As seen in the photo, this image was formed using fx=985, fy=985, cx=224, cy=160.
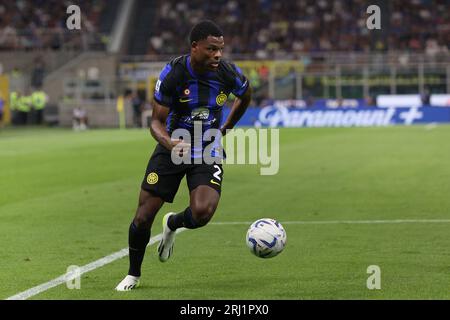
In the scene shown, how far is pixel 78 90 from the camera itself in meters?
57.4

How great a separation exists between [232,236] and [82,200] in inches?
207

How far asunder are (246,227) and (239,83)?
13.5 feet

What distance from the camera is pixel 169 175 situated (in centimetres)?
880

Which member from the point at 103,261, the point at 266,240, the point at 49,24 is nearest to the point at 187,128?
the point at 266,240

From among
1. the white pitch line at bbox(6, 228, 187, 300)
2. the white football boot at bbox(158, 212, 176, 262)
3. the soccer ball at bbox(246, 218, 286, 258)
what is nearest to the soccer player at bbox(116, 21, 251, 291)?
the white football boot at bbox(158, 212, 176, 262)

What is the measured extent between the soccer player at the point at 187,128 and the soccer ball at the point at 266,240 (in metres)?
0.52

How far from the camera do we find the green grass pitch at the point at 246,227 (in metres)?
8.67

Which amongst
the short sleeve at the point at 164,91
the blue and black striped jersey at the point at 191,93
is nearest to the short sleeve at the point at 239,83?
the blue and black striped jersey at the point at 191,93

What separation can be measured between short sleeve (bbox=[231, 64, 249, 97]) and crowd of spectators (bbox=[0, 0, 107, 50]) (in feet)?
170

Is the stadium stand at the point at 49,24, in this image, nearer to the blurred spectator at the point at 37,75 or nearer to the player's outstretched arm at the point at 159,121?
the blurred spectator at the point at 37,75

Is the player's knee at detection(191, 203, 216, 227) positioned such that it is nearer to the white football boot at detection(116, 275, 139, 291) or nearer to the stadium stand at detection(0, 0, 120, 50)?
the white football boot at detection(116, 275, 139, 291)

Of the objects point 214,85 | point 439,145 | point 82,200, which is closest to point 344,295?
point 214,85
